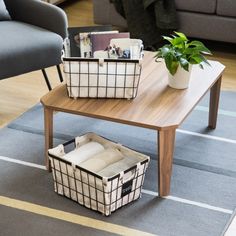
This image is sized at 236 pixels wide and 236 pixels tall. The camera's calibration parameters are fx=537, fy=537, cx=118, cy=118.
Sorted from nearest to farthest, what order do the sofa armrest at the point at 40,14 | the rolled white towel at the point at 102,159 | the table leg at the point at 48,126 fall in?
the rolled white towel at the point at 102,159
the table leg at the point at 48,126
the sofa armrest at the point at 40,14

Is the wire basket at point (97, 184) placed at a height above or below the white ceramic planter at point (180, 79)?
below

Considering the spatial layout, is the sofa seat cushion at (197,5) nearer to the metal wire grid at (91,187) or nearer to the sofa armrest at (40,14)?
the sofa armrest at (40,14)

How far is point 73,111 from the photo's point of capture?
2.03m

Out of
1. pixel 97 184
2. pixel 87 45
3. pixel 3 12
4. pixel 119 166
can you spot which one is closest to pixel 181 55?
pixel 87 45

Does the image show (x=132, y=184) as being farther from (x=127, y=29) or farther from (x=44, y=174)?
(x=127, y=29)

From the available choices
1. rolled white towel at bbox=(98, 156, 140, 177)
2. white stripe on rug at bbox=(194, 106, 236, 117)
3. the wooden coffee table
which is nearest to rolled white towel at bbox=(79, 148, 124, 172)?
rolled white towel at bbox=(98, 156, 140, 177)

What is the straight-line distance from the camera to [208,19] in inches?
132

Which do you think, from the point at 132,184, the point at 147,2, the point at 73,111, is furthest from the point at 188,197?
the point at 147,2

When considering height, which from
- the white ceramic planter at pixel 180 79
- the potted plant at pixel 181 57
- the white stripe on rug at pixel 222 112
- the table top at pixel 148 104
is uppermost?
the potted plant at pixel 181 57

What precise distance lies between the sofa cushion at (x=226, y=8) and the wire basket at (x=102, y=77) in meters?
1.43

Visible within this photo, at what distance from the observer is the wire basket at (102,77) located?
202 centimetres

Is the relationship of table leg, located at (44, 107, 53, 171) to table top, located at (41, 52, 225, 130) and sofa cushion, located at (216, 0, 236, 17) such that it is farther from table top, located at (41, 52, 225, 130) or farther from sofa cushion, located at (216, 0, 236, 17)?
sofa cushion, located at (216, 0, 236, 17)

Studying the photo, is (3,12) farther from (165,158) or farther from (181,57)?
(165,158)

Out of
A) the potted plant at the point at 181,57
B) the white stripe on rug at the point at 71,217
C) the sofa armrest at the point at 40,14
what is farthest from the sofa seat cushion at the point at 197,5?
the white stripe on rug at the point at 71,217
